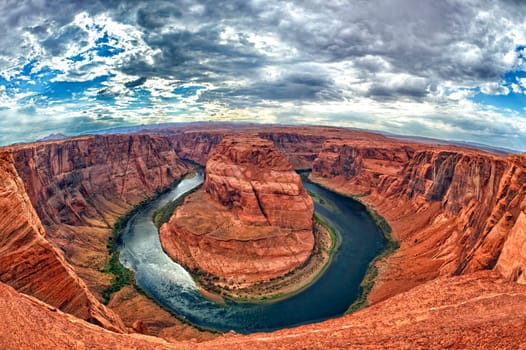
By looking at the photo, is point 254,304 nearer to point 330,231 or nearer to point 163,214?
point 330,231

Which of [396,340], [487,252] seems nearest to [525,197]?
[487,252]

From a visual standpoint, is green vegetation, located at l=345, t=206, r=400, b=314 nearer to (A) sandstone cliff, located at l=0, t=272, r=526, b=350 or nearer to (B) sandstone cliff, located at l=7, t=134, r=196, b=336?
A: (A) sandstone cliff, located at l=0, t=272, r=526, b=350

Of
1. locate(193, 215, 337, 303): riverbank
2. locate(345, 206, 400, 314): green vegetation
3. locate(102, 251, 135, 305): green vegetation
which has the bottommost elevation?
locate(102, 251, 135, 305): green vegetation

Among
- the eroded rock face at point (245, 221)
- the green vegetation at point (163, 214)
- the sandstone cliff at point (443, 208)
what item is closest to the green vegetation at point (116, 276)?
the eroded rock face at point (245, 221)

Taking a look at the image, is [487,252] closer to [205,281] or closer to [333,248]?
[333,248]

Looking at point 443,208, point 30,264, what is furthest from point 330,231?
point 30,264

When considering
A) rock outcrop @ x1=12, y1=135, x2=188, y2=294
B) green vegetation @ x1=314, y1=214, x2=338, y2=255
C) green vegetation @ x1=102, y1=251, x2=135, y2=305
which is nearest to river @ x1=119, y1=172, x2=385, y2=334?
green vegetation @ x1=314, y1=214, x2=338, y2=255
